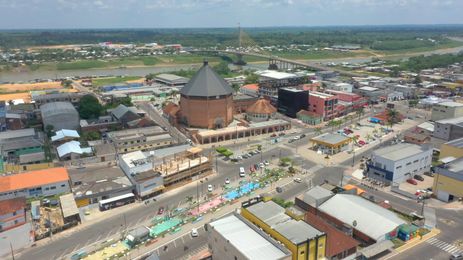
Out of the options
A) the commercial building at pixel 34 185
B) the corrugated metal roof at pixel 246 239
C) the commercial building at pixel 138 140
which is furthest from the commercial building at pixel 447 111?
the commercial building at pixel 34 185

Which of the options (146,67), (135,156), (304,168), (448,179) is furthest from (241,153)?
(146,67)

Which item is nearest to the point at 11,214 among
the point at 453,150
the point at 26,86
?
the point at 453,150

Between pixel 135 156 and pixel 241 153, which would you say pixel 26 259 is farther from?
pixel 241 153

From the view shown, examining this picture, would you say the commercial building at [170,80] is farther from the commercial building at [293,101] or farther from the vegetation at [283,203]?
the vegetation at [283,203]

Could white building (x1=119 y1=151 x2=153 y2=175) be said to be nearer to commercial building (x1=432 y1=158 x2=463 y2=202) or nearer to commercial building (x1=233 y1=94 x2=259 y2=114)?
commercial building (x1=432 y1=158 x2=463 y2=202)

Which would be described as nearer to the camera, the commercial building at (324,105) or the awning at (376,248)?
the awning at (376,248)

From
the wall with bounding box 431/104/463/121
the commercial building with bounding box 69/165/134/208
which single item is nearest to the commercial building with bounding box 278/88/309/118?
the wall with bounding box 431/104/463/121
